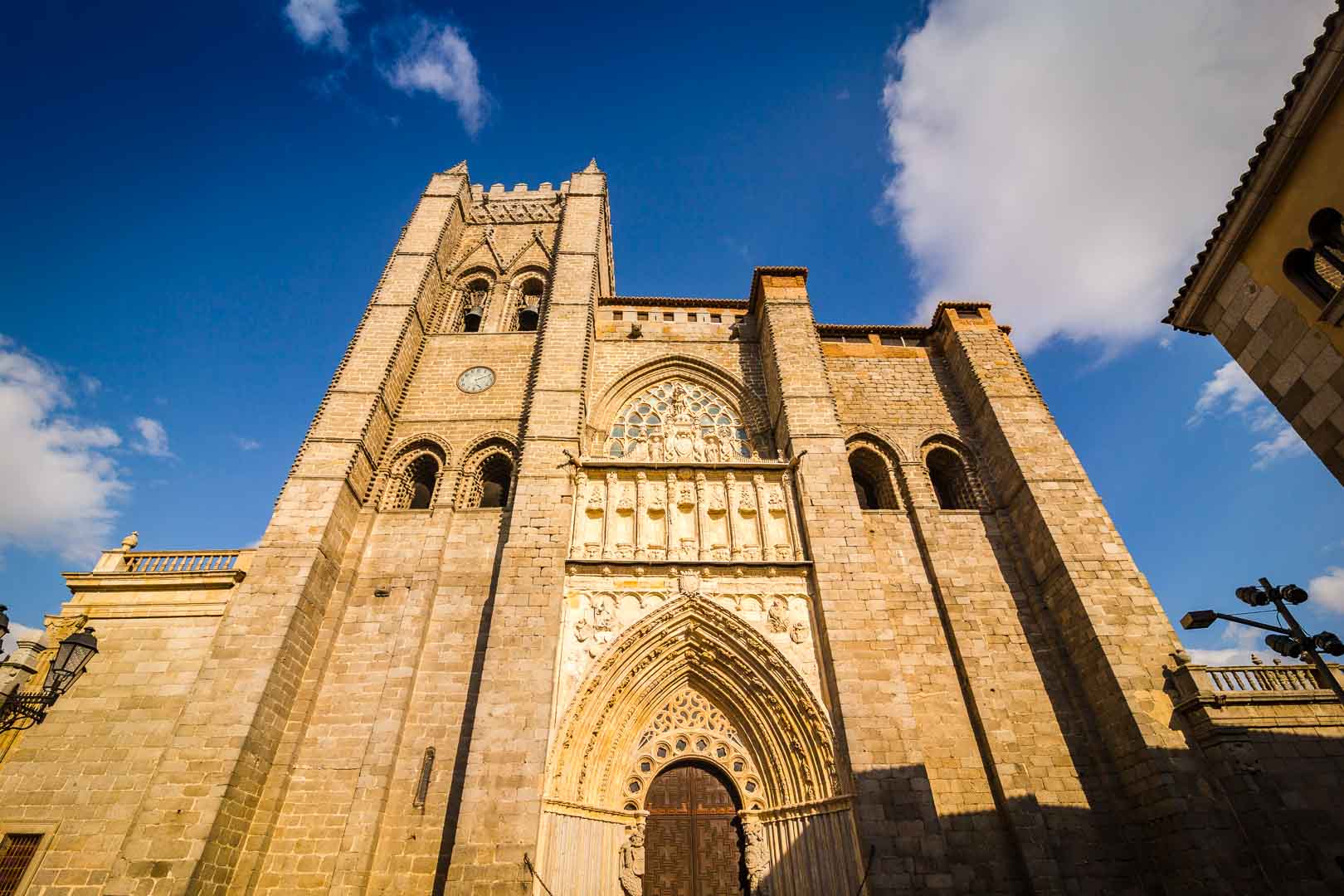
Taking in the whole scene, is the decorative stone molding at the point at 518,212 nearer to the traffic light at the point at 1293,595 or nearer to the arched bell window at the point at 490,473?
the arched bell window at the point at 490,473

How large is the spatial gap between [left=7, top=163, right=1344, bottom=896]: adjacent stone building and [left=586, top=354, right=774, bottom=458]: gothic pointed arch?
1.08ft

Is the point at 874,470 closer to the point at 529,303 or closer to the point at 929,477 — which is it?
the point at 929,477

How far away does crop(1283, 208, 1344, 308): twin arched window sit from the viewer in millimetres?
5797

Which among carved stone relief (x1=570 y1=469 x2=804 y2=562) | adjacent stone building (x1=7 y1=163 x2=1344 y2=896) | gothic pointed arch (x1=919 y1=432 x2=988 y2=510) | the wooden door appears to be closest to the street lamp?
adjacent stone building (x1=7 y1=163 x2=1344 y2=896)

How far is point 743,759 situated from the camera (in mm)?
8641

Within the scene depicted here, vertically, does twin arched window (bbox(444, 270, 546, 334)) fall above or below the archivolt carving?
above

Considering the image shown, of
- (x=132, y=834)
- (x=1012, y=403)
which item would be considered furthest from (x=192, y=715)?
(x=1012, y=403)

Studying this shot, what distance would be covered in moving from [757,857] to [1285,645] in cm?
635

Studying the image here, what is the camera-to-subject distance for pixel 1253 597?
640cm

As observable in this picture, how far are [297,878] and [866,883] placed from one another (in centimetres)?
674

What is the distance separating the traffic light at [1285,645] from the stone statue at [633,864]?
7.50 metres

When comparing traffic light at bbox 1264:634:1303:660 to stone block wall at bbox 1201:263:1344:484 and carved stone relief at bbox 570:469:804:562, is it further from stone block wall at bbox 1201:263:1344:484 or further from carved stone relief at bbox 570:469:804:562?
carved stone relief at bbox 570:469:804:562

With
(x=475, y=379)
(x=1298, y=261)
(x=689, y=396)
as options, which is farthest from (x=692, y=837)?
(x=1298, y=261)

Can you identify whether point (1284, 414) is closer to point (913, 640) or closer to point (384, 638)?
point (913, 640)
